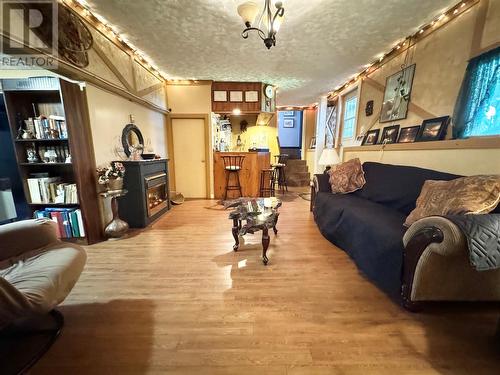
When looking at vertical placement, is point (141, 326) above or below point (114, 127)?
below

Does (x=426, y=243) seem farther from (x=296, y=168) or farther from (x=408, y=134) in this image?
(x=296, y=168)

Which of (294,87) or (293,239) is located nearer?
(293,239)

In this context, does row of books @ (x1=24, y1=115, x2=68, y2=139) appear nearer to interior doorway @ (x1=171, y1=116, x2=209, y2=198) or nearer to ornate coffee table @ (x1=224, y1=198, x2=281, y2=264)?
ornate coffee table @ (x1=224, y1=198, x2=281, y2=264)

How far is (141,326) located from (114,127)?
2609 mm

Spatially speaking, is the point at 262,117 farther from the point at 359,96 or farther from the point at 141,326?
the point at 141,326

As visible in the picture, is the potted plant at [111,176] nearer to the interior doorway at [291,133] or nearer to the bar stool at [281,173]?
the bar stool at [281,173]

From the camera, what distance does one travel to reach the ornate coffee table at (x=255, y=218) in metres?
1.93

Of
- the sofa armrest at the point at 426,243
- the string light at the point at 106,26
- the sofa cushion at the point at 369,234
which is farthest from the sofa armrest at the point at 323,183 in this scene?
the string light at the point at 106,26

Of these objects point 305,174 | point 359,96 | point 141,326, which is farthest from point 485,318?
point 305,174

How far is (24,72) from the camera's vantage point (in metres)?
2.16

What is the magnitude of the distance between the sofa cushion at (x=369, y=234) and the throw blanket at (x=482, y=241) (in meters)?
0.38

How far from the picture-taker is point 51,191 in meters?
2.23

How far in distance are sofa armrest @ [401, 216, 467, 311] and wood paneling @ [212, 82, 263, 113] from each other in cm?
393

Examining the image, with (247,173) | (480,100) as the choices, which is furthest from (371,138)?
(247,173)
